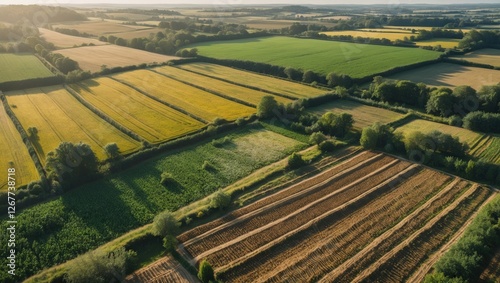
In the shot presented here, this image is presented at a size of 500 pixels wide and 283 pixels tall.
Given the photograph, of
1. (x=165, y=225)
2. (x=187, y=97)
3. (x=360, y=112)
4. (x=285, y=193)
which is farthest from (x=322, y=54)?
(x=165, y=225)

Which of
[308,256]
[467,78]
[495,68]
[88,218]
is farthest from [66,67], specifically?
[495,68]

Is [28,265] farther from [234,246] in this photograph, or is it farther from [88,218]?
[234,246]

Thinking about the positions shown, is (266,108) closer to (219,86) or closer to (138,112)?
(219,86)

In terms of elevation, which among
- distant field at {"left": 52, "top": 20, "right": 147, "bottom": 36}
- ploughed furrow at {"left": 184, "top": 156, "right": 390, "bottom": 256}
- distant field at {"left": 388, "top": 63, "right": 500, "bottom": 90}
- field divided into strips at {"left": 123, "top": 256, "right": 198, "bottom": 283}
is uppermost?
distant field at {"left": 52, "top": 20, "right": 147, "bottom": 36}

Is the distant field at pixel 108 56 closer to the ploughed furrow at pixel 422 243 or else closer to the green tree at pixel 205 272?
the green tree at pixel 205 272

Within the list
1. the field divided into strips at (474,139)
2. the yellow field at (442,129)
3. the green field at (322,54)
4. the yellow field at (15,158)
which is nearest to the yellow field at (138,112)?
the yellow field at (15,158)

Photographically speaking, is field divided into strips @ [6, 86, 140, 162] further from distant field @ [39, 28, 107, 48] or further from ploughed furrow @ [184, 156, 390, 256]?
distant field @ [39, 28, 107, 48]

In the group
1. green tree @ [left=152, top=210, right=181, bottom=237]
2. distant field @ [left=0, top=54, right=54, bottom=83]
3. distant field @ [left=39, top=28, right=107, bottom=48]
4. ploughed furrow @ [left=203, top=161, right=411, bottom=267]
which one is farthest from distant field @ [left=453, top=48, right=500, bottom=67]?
distant field @ [left=39, top=28, right=107, bottom=48]

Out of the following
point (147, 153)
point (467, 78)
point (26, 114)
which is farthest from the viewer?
point (467, 78)
